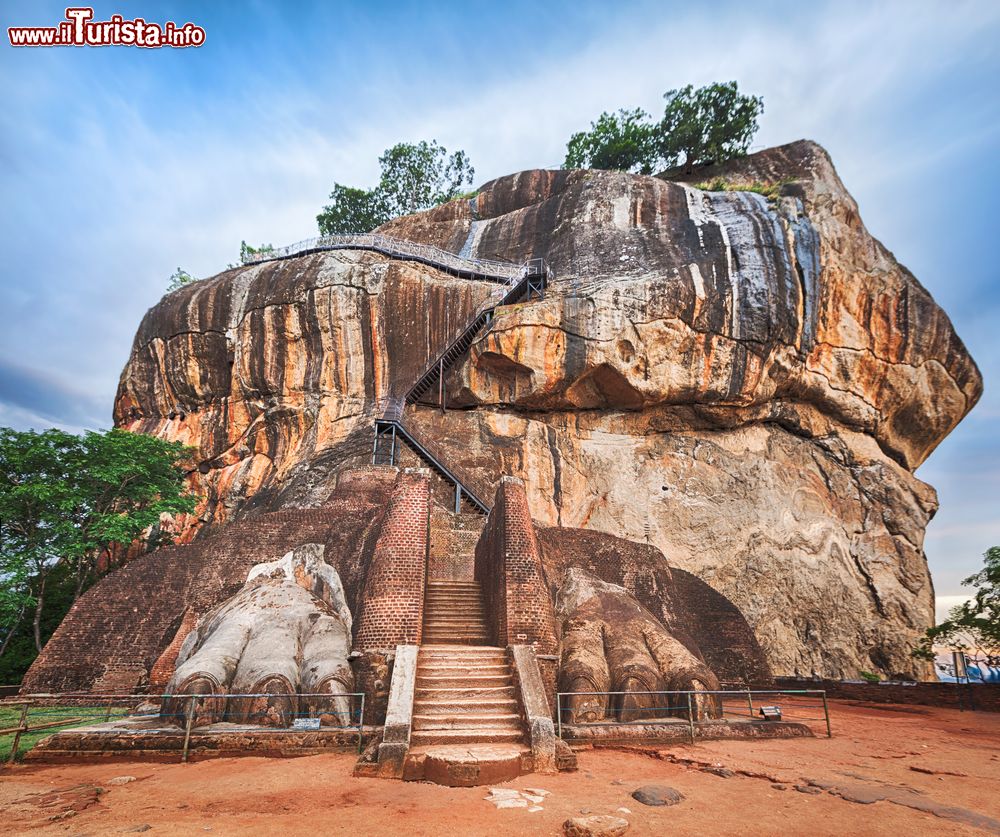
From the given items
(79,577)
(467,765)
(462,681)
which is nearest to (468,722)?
(462,681)

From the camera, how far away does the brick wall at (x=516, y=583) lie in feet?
27.5

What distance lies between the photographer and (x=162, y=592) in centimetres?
1152

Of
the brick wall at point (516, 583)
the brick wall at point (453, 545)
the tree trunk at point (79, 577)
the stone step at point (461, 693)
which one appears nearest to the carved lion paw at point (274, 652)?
the stone step at point (461, 693)

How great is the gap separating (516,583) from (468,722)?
225 centimetres

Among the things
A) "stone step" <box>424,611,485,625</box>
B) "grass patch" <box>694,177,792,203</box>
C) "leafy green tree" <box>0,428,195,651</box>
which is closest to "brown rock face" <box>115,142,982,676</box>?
"grass patch" <box>694,177,792,203</box>

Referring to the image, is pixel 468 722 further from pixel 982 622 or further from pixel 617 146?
pixel 617 146

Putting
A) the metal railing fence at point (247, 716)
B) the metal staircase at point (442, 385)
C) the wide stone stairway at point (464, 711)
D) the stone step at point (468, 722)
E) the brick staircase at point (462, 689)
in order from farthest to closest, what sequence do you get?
the metal staircase at point (442, 385)
the metal railing fence at point (247, 716)
the stone step at point (468, 722)
the brick staircase at point (462, 689)
the wide stone stairway at point (464, 711)

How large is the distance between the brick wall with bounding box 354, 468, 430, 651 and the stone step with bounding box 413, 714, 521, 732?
1393mm

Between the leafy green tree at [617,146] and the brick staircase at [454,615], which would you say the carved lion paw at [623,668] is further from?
the leafy green tree at [617,146]

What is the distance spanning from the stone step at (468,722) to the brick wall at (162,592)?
12.6 feet

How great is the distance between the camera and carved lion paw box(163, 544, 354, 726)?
748 cm

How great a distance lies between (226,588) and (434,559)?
14.4 ft

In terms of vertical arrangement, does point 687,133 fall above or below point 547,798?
above

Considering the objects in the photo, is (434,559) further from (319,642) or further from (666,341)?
(666,341)
